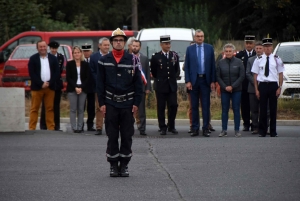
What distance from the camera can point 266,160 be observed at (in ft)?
44.2

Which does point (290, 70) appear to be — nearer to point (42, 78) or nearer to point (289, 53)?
point (289, 53)

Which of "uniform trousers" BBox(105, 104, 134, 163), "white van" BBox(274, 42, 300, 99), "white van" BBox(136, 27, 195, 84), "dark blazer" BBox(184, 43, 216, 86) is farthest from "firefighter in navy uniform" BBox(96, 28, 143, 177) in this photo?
"white van" BBox(136, 27, 195, 84)

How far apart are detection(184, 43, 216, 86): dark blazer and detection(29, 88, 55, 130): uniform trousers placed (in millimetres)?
3130

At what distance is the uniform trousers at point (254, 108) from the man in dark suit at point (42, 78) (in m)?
4.12

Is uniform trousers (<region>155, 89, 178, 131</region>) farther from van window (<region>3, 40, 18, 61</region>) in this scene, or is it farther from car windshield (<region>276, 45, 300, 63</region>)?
van window (<region>3, 40, 18, 61</region>)

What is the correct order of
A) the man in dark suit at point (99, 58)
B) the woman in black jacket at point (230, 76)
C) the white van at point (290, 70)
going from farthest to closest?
1. the white van at point (290, 70)
2. the man in dark suit at point (99, 58)
3. the woman in black jacket at point (230, 76)

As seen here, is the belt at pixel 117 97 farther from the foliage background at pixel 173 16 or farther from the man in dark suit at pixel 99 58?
the foliage background at pixel 173 16

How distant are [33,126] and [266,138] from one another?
5.31 m

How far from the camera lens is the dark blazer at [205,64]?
17.8 m

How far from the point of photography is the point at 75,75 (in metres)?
19.2

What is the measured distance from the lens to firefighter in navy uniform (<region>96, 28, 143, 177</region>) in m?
12.2

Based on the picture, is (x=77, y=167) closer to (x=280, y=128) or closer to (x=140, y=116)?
(x=140, y=116)

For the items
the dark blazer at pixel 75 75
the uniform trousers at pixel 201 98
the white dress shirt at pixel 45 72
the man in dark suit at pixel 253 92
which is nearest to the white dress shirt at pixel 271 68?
the man in dark suit at pixel 253 92

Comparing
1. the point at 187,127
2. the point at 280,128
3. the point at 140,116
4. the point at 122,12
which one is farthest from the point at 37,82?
the point at 122,12
